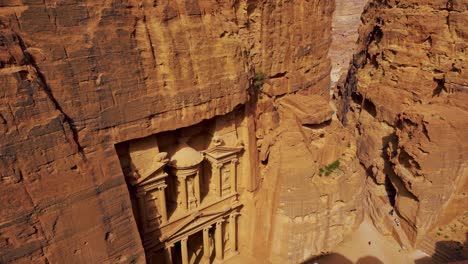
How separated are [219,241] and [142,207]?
4.28m

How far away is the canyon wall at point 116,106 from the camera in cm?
852

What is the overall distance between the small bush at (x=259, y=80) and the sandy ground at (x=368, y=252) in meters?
7.88

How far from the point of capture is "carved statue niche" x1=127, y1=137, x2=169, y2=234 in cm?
1159

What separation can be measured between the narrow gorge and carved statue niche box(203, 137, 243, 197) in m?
0.06

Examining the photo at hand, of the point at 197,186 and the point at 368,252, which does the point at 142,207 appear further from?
the point at 368,252

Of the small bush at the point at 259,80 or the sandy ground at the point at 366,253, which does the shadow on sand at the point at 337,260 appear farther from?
the small bush at the point at 259,80

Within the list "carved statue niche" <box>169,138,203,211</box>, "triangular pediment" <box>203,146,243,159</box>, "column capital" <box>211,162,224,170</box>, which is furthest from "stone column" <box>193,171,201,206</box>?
"triangular pediment" <box>203,146,243,159</box>

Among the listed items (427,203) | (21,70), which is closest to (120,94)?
(21,70)

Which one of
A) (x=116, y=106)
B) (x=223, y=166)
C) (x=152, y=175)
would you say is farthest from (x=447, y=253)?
(x=116, y=106)

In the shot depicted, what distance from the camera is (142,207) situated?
40.3 ft

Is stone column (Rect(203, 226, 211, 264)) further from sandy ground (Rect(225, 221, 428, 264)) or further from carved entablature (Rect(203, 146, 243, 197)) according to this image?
carved entablature (Rect(203, 146, 243, 197))

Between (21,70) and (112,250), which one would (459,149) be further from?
(21,70)

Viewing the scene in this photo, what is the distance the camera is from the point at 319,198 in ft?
47.7

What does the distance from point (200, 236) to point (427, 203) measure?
10.6 m
